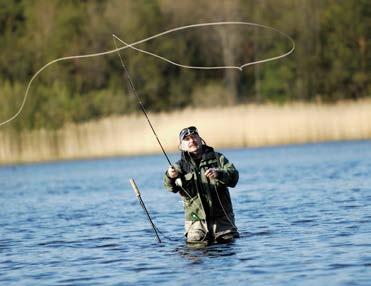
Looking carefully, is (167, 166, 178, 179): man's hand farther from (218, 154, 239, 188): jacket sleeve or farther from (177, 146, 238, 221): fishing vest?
(218, 154, 239, 188): jacket sleeve

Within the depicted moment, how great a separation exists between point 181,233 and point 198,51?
1618 inches

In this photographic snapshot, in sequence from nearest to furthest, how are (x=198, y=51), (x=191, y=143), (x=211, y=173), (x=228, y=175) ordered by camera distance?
(x=211, y=173)
(x=228, y=175)
(x=191, y=143)
(x=198, y=51)

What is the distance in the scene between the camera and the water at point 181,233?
941 cm

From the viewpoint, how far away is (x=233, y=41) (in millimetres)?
51875

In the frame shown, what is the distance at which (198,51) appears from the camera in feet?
176

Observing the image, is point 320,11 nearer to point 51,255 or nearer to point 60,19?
point 60,19

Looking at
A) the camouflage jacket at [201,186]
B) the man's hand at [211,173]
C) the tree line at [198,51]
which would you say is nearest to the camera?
the man's hand at [211,173]

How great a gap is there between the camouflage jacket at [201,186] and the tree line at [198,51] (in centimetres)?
3455

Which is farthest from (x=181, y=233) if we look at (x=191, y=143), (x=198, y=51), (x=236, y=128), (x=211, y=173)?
(x=198, y=51)

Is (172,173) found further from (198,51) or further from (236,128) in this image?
(198,51)

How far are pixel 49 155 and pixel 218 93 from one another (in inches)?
697

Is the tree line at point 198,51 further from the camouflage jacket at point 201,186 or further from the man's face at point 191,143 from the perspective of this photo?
the man's face at point 191,143

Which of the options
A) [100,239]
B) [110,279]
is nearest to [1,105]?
[100,239]

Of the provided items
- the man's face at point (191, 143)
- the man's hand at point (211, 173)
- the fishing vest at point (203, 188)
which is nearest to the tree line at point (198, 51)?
the fishing vest at point (203, 188)
